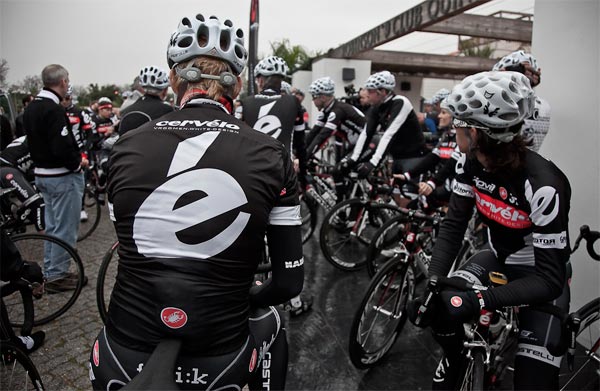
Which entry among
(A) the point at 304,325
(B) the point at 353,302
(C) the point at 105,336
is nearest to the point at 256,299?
(C) the point at 105,336

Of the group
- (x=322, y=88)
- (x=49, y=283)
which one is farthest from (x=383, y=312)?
(x=322, y=88)

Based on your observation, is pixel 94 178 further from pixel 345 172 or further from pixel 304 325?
pixel 304 325

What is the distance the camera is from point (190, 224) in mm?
1388

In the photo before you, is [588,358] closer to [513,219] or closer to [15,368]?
[513,219]

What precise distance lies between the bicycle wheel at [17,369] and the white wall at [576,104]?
4.48m

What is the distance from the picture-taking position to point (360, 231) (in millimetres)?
5867

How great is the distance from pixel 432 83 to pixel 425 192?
→ 32.0 meters

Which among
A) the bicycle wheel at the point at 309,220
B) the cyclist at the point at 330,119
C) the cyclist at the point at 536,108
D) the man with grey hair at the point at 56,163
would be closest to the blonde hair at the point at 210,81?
the cyclist at the point at 536,108

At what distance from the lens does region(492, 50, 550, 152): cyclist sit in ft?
11.7

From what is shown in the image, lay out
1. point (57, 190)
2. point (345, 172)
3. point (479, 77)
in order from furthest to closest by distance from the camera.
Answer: point (345, 172) < point (57, 190) < point (479, 77)

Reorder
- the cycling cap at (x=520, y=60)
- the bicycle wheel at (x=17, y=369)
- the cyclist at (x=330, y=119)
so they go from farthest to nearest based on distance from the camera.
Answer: the cyclist at (x=330, y=119)
the cycling cap at (x=520, y=60)
the bicycle wheel at (x=17, y=369)

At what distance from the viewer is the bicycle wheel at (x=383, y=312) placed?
326 cm

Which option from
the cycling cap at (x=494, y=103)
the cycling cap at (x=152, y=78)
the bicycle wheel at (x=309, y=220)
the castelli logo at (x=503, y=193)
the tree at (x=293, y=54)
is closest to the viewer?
the cycling cap at (x=494, y=103)

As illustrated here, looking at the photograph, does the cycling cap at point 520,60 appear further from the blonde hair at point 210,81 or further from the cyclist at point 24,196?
the cyclist at point 24,196
